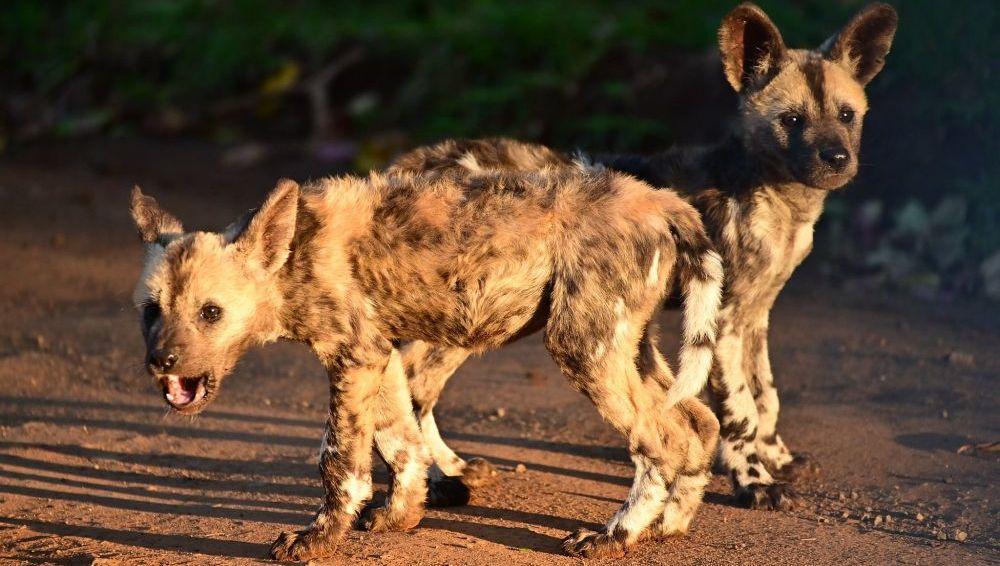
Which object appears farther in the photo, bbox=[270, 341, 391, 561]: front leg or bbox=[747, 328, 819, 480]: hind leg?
bbox=[747, 328, 819, 480]: hind leg

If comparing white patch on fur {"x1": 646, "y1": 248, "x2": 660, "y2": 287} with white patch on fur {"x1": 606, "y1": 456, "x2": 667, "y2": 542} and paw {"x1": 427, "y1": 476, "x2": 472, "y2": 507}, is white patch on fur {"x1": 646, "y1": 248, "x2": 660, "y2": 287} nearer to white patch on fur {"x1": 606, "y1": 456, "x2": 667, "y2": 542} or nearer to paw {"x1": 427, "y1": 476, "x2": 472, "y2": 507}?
white patch on fur {"x1": 606, "y1": 456, "x2": 667, "y2": 542}

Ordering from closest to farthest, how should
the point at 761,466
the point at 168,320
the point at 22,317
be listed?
the point at 168,320, the point at 761,466, the point at 22,317

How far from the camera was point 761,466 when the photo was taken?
5.93 meters

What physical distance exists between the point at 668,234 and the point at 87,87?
10719mm

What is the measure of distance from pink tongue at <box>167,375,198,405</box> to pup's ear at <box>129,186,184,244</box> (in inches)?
21.4

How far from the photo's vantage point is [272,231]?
16.5 ft

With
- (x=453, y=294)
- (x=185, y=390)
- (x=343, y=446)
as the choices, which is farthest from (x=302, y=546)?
(x=453, y=294)

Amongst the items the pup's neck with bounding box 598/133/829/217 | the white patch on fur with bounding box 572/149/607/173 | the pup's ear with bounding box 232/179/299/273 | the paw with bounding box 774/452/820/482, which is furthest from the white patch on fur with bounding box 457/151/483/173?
the paw with bounding box 774/452/820/482

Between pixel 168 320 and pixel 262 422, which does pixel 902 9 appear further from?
pixel 168 320

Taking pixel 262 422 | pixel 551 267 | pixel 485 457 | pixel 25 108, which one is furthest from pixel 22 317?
pixel 25 108

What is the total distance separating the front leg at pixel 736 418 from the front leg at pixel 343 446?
1.58m

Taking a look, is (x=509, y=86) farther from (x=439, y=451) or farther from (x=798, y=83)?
(x=439, y=451)

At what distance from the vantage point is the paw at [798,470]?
6.12 meters

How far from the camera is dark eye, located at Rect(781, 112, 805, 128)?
248 inches
